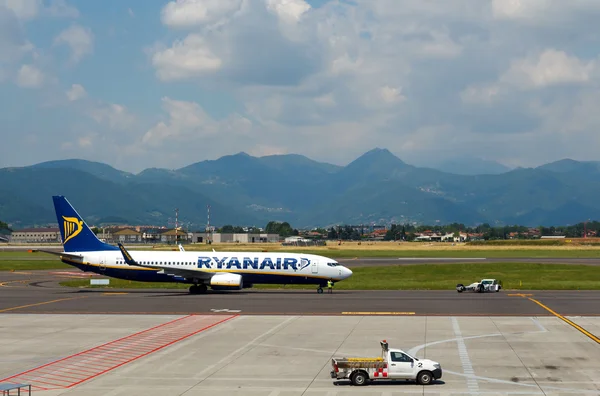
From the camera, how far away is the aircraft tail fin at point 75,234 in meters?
77.6

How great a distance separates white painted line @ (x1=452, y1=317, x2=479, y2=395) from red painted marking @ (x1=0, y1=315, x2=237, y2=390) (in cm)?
1671

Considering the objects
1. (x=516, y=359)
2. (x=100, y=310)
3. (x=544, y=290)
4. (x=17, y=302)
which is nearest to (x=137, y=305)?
(x=100, y=310)

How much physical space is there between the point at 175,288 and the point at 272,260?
44.7ft

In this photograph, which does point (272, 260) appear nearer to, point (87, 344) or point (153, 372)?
point (87, 344)

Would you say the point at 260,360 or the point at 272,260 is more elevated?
the point at 272,260

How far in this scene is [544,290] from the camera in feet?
255

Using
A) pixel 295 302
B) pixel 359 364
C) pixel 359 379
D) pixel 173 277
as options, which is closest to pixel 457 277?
pixel 295 302

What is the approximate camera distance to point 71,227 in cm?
7794

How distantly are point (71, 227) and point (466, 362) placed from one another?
51.9m

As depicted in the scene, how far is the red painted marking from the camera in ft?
113

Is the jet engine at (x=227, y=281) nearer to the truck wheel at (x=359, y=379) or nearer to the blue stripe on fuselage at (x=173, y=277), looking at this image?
the blue stripe on fuselage at (x=173, y=277)

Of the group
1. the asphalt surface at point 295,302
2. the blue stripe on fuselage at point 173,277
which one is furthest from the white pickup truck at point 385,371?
the blue stripe on fuselage at point 173,277

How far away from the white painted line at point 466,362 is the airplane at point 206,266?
942 inches

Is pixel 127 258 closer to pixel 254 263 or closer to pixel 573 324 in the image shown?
pixel 254 263
